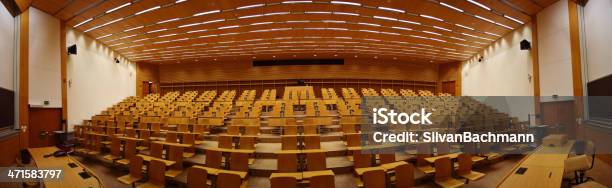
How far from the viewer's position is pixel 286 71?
14188 millimetres

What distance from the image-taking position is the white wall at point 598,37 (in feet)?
15.0

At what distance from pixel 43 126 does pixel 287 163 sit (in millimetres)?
7606

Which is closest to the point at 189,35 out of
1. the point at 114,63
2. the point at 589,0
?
the point at 114,63

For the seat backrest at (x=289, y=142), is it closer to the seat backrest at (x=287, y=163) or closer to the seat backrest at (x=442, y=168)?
the seat backrest at (x=287, y=163)

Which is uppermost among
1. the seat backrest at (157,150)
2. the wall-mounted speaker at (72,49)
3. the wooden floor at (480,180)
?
the wall-mounted speaker at (72,49)

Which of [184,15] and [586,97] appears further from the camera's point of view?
[184,15]

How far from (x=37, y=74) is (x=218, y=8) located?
4988 mm

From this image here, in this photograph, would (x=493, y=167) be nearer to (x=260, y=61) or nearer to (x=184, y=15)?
(x=184, y=15)

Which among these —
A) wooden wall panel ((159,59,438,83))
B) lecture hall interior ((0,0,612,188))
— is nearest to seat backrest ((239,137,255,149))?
lecture hall interior ((0,0,612,188))

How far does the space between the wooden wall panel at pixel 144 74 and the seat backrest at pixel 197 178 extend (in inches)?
489

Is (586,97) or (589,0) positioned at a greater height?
(589,0)

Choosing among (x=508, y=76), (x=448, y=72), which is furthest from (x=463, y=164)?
(x=448, y=72)

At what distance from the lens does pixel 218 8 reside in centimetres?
662

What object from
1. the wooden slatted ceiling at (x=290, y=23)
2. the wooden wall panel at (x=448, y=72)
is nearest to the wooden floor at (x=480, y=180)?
the wooden slatted ceiling at (x=290, y=23)
